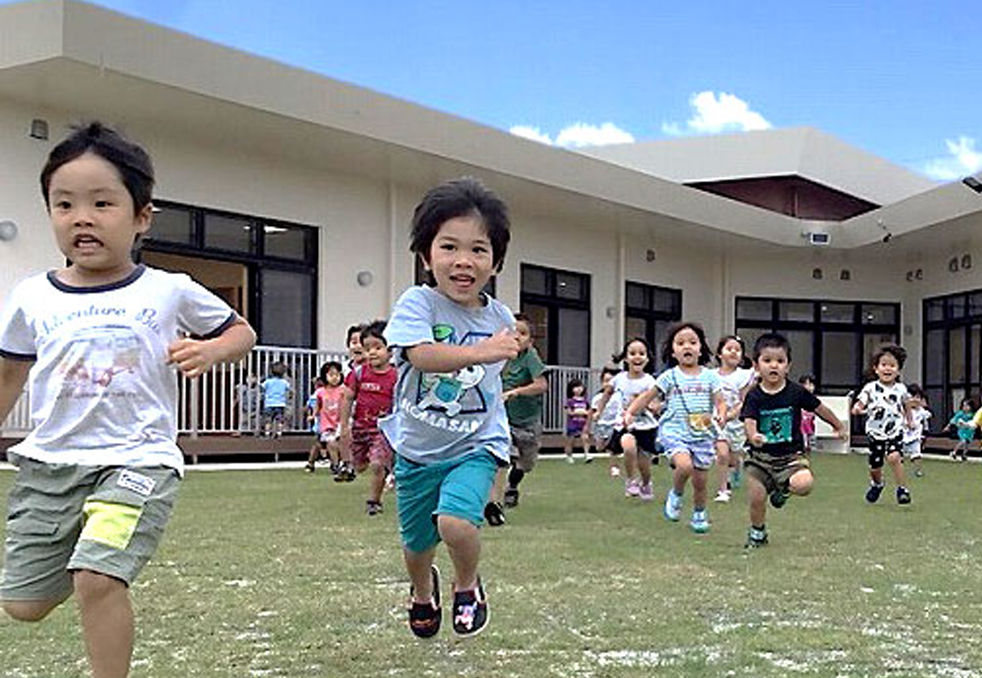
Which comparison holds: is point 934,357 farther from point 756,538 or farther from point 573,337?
point 756,538

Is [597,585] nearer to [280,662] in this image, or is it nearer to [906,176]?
[280,662]

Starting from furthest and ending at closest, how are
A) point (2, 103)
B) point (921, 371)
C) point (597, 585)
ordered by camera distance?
point (921, 371) → point (2, 103) → point (597, 585)

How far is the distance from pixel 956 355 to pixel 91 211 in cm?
2404

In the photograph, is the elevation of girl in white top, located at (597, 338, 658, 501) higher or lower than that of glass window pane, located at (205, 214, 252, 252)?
lower

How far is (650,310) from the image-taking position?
24.6 m

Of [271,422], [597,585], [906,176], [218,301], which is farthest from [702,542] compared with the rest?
[906,176]

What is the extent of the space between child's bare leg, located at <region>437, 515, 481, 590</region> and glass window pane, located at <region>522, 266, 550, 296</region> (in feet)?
57.4

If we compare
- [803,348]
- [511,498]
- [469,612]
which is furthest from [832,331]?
[469,612]

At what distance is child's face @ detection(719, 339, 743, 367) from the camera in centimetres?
1144

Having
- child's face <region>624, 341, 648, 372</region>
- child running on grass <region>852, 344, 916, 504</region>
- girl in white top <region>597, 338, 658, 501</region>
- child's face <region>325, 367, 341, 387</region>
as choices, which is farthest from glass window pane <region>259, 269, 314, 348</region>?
child running on grass <region>852, 344, 916, 504</region>

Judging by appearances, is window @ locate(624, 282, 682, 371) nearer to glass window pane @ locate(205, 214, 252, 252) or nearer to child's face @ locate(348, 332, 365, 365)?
glass window pane @ locate(205, 214, 252, 252)

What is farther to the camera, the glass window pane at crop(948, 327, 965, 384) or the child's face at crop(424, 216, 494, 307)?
the glass window pane at crop(948, 327, 965, 384)

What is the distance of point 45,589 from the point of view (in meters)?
3.05

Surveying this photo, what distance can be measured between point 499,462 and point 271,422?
11843 mm
